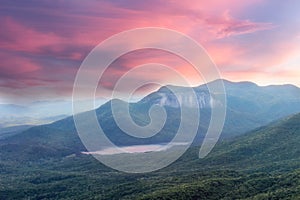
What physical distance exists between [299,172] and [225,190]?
32869mm

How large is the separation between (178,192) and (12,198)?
4037 inches

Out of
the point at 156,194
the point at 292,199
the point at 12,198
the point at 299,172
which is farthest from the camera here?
the point at 12,198

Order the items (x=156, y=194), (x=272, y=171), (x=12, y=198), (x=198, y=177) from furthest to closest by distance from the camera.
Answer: (x=12, y=198), (x=272, y=171), (x=198, y=177), (x=156, y=194)

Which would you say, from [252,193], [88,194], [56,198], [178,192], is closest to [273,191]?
[252,193]

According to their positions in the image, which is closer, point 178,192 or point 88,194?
point 178,192

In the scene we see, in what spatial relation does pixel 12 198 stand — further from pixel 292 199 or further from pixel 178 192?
pixel 292 199

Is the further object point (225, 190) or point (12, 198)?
point (12, 198)

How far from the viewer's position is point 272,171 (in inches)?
7333

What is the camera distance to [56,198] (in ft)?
620

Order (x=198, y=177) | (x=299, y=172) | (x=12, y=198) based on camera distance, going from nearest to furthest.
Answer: (x=299, y=172) → (x=198, y=177) → (x=12, y=198)

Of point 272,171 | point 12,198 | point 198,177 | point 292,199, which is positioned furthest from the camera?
point 12,198

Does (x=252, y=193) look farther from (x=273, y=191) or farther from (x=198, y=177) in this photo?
(x=198, y=177)

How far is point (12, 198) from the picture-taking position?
651ft

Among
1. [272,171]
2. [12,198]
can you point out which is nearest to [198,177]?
[272,171]
